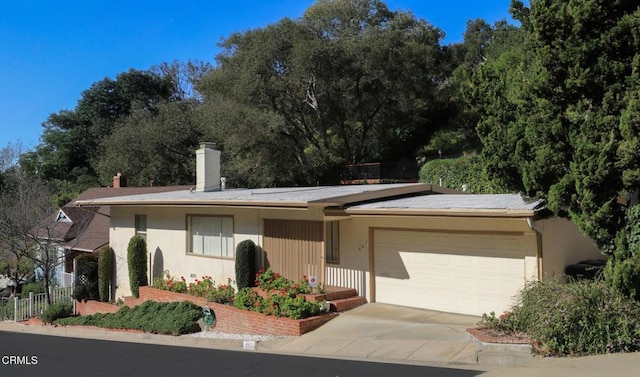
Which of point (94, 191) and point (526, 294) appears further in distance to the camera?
point (94, 191)

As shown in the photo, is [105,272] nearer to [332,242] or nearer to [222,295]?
[222,295]

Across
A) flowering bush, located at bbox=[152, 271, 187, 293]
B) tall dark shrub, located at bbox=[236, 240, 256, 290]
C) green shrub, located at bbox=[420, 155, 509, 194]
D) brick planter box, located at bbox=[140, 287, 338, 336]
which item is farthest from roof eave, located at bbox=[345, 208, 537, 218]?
green shrub, located at bbox=[420, 155, 509, 194]

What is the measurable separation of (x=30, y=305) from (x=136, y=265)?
18.5 ft

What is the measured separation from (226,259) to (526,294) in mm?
9170

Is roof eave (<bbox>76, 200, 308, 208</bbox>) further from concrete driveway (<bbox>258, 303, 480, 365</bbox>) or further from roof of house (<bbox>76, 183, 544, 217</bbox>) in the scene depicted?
concrete driveway (<bbox>258, 303, 480, 365</bbox>)

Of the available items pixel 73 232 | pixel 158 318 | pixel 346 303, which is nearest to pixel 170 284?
pixel 158 318

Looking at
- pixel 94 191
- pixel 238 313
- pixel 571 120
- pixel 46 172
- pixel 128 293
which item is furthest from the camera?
pixel 46 172

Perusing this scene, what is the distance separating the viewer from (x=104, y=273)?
19031mm

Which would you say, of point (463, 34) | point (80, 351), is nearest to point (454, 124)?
point (463, 34)

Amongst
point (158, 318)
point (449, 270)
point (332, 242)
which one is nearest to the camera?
point (449, 270)

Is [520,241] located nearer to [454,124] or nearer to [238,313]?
[238,313]

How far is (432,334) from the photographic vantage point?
32.0ft

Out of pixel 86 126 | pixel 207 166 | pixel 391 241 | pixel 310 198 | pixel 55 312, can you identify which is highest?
pixel 86 126

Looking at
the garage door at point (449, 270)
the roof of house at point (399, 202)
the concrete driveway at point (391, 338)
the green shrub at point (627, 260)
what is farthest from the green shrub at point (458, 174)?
the green shrub at point (627, 260)
